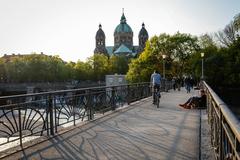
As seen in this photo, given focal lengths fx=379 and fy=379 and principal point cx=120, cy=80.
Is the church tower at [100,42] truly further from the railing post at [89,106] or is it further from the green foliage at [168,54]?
the railing post at [89,106]

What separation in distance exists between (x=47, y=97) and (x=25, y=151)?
7.17 feet

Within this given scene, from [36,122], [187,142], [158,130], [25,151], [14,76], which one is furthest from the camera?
[14,76]

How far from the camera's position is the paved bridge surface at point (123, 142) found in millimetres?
7398

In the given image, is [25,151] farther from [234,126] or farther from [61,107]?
[234,126]

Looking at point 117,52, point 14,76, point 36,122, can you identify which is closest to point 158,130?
point 36,122

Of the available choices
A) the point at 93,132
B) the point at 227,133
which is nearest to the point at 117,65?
the point at 93,132

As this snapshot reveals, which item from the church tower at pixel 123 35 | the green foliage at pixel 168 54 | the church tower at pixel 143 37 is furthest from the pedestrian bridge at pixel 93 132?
the church tower at pixel 123 35

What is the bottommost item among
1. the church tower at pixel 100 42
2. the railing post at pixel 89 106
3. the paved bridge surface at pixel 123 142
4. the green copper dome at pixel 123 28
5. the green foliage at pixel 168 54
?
the paved bridge surface at pixel 123 142

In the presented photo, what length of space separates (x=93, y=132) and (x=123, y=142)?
68.0 inches

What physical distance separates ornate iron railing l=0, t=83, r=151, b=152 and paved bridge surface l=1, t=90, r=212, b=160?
1.57ft

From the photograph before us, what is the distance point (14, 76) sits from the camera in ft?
317

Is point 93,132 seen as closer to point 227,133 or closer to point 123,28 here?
point 227,133

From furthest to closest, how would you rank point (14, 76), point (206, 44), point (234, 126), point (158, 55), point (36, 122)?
point (14, 76), point (206, 44), point (158, 55), point (36, 122), point (234, 126)

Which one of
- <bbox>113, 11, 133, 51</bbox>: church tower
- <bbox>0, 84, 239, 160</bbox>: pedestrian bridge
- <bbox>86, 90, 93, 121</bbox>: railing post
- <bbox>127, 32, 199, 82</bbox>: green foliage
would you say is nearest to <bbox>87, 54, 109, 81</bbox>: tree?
<bbox>113, 11, 133, 51</bbox>: church tower
